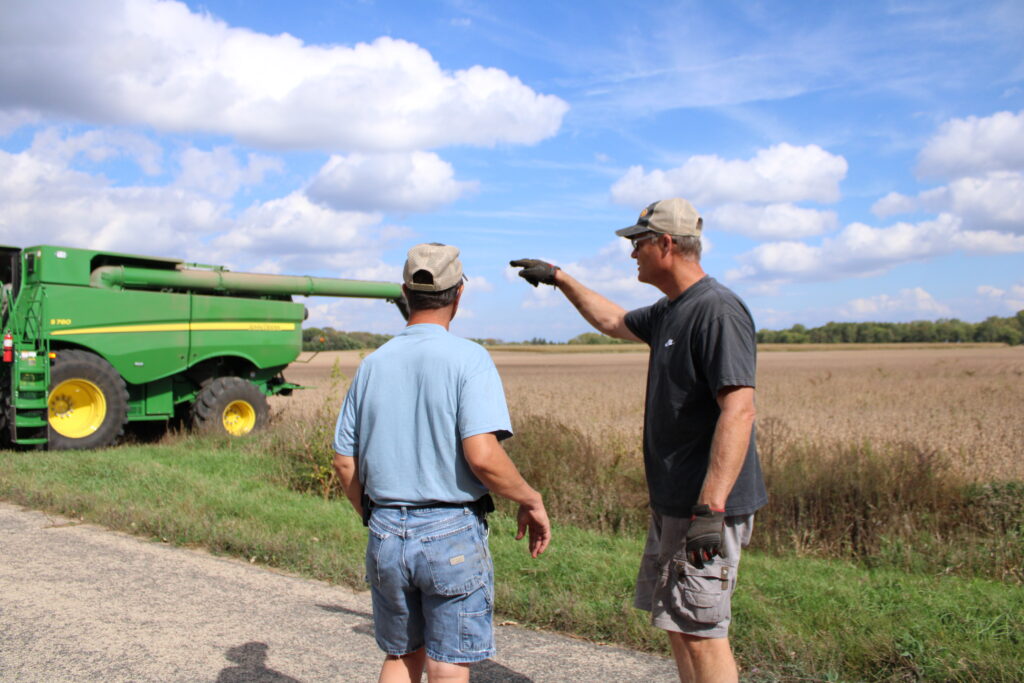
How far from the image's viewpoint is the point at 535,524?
278 centimetres

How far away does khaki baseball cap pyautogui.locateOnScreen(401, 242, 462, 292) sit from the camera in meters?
2.69

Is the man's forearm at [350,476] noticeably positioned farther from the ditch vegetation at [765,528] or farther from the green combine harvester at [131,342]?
the green combine harvester at [131,342]

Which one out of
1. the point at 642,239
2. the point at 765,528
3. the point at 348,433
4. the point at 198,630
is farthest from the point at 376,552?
the point at 765,528

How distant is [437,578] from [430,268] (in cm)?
94

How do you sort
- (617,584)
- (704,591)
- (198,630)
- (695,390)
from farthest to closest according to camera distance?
(617,584), (198,630), (695,390), (704,591)

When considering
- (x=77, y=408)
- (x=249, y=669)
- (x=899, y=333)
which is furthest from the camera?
(x=899, y=333)

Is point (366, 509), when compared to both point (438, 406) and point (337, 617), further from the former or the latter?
point (337, 617)

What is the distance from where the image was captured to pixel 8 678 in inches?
149

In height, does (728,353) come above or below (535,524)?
above

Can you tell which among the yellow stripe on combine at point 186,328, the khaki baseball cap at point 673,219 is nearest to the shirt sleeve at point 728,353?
the khaki baseball cap at point 673,219

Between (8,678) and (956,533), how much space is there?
650 cm

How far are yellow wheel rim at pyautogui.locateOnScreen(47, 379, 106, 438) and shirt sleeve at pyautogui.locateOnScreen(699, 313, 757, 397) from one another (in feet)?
35.1

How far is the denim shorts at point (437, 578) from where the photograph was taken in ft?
8.46

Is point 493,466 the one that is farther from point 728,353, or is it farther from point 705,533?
point 728,353
